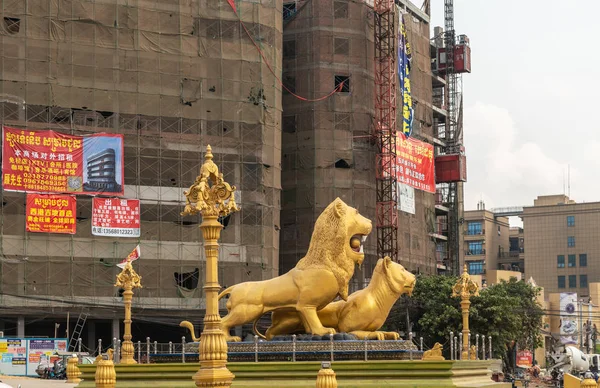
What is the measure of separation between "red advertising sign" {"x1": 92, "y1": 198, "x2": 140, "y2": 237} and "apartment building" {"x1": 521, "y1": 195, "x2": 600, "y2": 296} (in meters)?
75.9

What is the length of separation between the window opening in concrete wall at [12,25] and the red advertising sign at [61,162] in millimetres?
5243

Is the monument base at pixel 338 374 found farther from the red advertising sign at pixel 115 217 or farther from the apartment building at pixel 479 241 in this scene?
the apartment building at pixel 479 241

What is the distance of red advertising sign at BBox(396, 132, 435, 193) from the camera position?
73.0m

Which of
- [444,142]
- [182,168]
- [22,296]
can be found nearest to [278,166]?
[182,168]

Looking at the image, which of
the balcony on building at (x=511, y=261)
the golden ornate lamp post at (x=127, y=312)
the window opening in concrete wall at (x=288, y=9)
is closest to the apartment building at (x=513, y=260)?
the balcony on building at (x=511, y=261)

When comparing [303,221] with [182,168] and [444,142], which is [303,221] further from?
[444,142]

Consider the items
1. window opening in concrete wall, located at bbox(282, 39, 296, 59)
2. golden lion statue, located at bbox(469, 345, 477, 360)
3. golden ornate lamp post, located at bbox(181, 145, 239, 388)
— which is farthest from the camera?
window opening in concrete wall, located at bbox(282, 39, 296, 59)

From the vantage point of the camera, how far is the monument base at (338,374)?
23641 millimetres

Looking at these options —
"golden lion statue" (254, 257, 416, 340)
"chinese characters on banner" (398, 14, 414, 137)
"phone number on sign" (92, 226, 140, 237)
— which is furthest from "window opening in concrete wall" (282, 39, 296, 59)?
"golden lion statue" (254, 257, 416, 340)

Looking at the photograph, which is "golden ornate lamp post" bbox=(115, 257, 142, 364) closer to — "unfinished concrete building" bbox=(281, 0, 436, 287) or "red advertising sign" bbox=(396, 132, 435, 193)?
"unfinished concrete building" bbox=(281, 0, 436, 287)

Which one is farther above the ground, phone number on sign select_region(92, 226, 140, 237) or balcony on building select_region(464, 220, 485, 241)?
balcony on building select_region(464, 220, 485, 241)

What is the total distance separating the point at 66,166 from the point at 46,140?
1.72 m

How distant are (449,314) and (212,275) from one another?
42.5m

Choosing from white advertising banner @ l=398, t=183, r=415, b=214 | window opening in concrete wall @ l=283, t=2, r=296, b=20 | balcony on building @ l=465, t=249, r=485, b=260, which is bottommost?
balcony on building @ l=465, t=249, r=485, b=260
